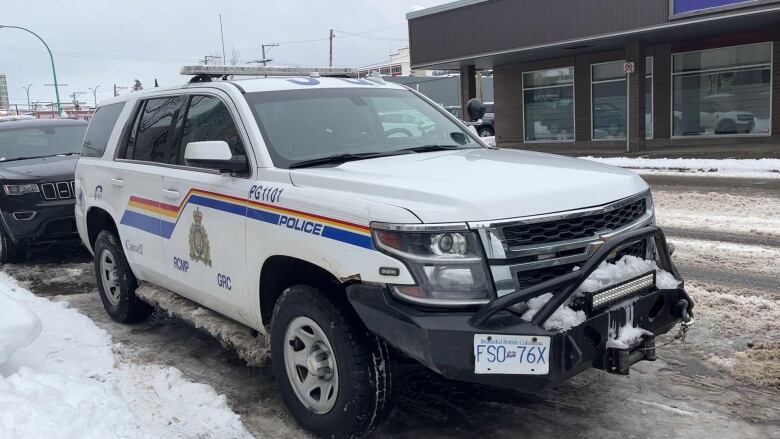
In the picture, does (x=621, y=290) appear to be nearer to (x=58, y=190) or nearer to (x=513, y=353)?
(x=513, y=353)

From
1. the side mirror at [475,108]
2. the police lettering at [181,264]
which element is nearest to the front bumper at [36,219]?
the police lettering at [181,264]

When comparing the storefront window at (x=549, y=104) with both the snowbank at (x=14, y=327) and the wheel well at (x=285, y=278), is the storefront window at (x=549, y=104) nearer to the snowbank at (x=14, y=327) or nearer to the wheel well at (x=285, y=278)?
the wheel well at (x=285, y=278)

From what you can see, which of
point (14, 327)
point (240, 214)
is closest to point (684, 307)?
point (240, 214)

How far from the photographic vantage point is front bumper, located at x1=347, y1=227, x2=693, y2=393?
9.61 feet

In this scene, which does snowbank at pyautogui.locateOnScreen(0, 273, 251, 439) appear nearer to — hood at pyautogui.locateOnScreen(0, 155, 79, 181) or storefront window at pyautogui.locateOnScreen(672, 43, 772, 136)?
hood at pyautogui.locateOnScreen(0, 155, 79, 181)

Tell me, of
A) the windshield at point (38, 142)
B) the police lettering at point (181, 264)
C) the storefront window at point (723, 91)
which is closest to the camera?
the police lettering at point (181, 264)

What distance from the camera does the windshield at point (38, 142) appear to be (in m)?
9.45

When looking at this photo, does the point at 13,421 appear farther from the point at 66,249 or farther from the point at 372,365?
the point at 66,249

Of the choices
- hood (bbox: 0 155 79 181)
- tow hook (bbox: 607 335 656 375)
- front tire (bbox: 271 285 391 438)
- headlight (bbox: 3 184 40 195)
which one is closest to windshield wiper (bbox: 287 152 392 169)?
front tire (bbox: 271 285 391 438)

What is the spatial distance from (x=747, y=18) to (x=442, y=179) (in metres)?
15.9

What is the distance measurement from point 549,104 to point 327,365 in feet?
71.4

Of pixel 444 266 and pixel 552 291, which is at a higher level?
pixel 444 266

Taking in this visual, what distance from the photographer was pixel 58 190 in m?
8.31

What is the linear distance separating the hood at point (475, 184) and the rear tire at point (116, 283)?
2.52m
